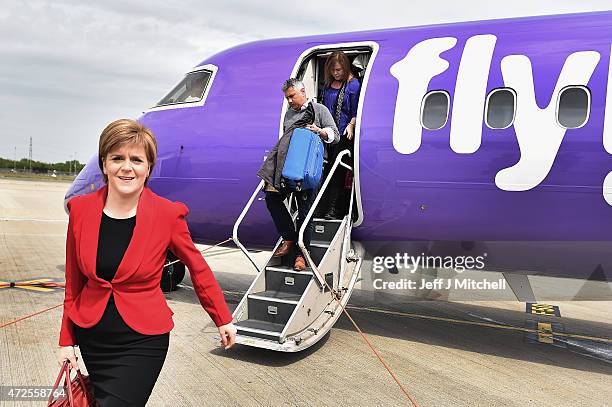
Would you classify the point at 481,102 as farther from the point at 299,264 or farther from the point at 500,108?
the point at 299,264

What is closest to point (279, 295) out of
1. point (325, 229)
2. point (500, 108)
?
point (325, 229)

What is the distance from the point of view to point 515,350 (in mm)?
7477

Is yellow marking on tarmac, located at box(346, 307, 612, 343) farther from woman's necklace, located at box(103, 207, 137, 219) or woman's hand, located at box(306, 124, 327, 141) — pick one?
woman's necklace, located at box(103, 207, 137, 219)

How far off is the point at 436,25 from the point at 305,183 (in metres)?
3.03

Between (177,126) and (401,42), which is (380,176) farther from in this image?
(177,126)

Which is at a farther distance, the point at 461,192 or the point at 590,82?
the point at 461,192

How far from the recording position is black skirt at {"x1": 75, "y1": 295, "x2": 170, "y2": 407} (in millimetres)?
2742

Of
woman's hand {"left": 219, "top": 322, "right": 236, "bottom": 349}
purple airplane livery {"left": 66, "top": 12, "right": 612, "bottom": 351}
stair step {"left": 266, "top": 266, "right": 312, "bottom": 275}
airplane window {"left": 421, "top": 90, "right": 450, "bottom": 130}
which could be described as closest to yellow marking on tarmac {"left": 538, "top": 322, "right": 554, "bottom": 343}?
purple airplane livery {"left": 66, "top": 12, "right": 612, "bottom": 351}

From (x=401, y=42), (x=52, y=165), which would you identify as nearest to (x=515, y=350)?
(x=401, y=42)

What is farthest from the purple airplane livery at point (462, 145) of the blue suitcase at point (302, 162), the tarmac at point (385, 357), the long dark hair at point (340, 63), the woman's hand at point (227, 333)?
the woman's hand at point (227, 333)

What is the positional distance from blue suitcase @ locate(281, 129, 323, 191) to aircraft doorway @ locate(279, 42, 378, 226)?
93 cm

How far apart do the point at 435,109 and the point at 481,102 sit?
575 millimetres

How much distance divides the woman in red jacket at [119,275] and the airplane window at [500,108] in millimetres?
5114

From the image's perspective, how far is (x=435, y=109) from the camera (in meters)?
7.29
